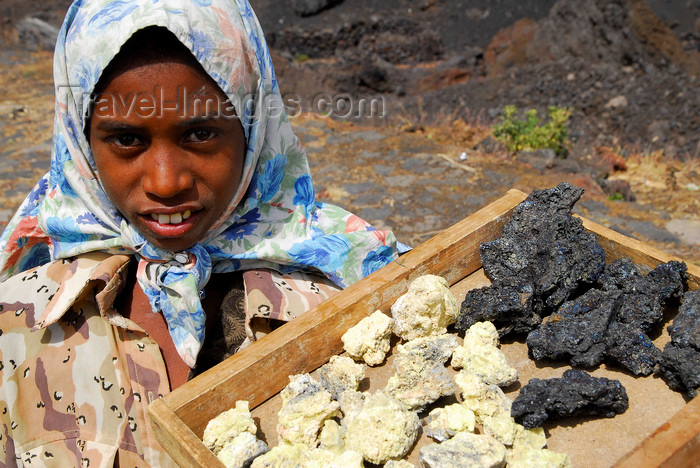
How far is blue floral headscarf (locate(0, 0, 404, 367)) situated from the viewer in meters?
1.71

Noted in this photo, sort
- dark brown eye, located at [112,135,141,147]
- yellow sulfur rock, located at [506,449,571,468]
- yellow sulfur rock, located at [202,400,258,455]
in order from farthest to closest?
1. dark brown eye, located at [112,135,141,147]
2. yellow sulfur rock, located at [202,400,258,455]
3. yellow sulfur rock, located at [506,449,571,468]

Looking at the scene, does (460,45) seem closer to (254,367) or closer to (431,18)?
(431,18)

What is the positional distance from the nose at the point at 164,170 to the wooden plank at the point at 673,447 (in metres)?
1.23

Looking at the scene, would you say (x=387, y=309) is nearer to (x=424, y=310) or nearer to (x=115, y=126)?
(x=424, y=310)

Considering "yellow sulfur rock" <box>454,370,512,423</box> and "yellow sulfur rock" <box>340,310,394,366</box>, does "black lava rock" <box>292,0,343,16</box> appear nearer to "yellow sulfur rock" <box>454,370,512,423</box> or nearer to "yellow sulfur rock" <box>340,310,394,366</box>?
"yellow sulfur rock" <box>340,310,394,366</box>

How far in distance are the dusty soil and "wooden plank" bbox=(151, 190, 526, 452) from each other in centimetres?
286

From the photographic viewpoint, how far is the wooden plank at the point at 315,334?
1.55 metres

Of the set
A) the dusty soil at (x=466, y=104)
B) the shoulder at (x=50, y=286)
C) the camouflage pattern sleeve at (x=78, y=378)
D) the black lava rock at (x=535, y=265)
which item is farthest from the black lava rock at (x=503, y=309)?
the dusty soil at (x=466, y=104)

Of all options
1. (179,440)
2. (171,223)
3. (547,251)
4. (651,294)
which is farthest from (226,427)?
(651,294)

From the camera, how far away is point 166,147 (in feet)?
5.63

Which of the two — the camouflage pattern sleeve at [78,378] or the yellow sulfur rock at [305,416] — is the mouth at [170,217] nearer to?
the camouflage pattern sleeve at [78,378]

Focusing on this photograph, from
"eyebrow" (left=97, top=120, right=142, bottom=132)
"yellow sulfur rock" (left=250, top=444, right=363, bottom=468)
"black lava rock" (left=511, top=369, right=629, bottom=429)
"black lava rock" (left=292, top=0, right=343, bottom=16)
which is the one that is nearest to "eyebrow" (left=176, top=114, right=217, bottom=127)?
"eyebrow" (left=97, top=120, right=142, bottom=132)

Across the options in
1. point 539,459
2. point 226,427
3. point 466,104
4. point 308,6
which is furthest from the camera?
point 308,6

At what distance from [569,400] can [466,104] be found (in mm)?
8186
